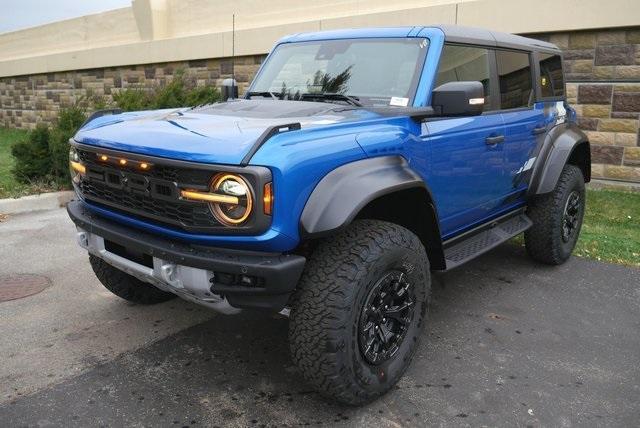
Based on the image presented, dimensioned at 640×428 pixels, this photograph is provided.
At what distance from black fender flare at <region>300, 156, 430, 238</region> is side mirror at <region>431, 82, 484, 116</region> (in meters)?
0.55

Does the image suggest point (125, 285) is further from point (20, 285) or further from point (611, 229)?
point (611, 229)

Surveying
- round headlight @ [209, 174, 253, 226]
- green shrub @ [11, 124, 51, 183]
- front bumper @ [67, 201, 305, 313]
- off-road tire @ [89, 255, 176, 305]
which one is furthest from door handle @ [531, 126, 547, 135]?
green shrub @ [11, 124, 51, 183]

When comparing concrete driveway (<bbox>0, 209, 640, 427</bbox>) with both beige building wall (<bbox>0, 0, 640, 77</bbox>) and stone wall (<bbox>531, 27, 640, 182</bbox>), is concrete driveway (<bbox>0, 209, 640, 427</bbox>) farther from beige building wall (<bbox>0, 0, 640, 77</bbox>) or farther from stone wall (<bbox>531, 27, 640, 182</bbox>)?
beige building wall (<bbox>0, 0, 640, 77</bbox>)

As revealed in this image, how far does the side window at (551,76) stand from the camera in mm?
4750

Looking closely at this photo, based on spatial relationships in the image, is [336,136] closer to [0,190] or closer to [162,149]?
[162,149]

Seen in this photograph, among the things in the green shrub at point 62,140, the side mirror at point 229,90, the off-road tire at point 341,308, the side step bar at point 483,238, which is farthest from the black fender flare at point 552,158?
the green shrub at point 62,140

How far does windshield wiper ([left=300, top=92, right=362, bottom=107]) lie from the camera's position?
135 inches

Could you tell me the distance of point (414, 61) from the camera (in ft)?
11.5

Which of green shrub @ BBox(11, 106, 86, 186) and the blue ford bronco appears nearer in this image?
the blue ford bronco

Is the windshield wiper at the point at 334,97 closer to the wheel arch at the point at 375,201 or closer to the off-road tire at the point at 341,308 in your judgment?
the wheel arch at the point at 375,201

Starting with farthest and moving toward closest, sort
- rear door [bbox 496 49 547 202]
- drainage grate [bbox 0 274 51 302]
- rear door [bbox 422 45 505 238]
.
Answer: drainage grate [bbox 0 274 51 302] → rear door [bbox 496 49 547 202] → rear door [bbox 422 45 505 238]

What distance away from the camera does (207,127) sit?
280cm

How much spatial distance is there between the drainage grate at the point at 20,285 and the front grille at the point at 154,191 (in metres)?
1.69

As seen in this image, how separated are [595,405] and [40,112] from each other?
1839 centimetres
